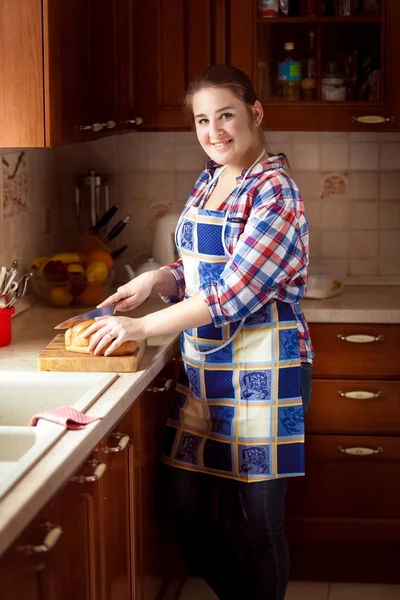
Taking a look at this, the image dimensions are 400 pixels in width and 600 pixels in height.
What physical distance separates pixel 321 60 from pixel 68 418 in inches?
71.3

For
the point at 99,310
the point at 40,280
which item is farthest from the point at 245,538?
the point at 40,280

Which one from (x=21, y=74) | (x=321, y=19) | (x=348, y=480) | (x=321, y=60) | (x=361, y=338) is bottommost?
(x=348, y=480)

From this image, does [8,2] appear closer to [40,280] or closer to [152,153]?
[40,280]

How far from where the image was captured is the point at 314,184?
3.63 meters

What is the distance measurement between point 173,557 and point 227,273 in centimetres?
100

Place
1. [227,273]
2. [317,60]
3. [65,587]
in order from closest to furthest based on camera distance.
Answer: [65,587], [227,273], [317,60]

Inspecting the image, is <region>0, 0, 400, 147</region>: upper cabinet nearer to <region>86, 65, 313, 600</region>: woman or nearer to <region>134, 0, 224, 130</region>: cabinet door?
<region>134, 0, 224, 130</region>: cabinet door

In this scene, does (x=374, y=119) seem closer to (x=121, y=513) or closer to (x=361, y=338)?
(x=361, y=338)

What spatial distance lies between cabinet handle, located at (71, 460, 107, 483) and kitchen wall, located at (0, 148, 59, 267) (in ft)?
4.00

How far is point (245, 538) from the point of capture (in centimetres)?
254

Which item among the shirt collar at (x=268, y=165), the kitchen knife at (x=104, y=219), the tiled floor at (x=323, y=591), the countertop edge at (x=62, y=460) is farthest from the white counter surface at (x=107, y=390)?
the tiled floor at (x=323, y=591)

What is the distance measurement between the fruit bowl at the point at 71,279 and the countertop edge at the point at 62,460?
707mm

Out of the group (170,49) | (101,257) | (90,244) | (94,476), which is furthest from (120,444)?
(170,49)

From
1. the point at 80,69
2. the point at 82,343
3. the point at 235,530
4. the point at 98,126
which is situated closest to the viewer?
the point at 82,343
